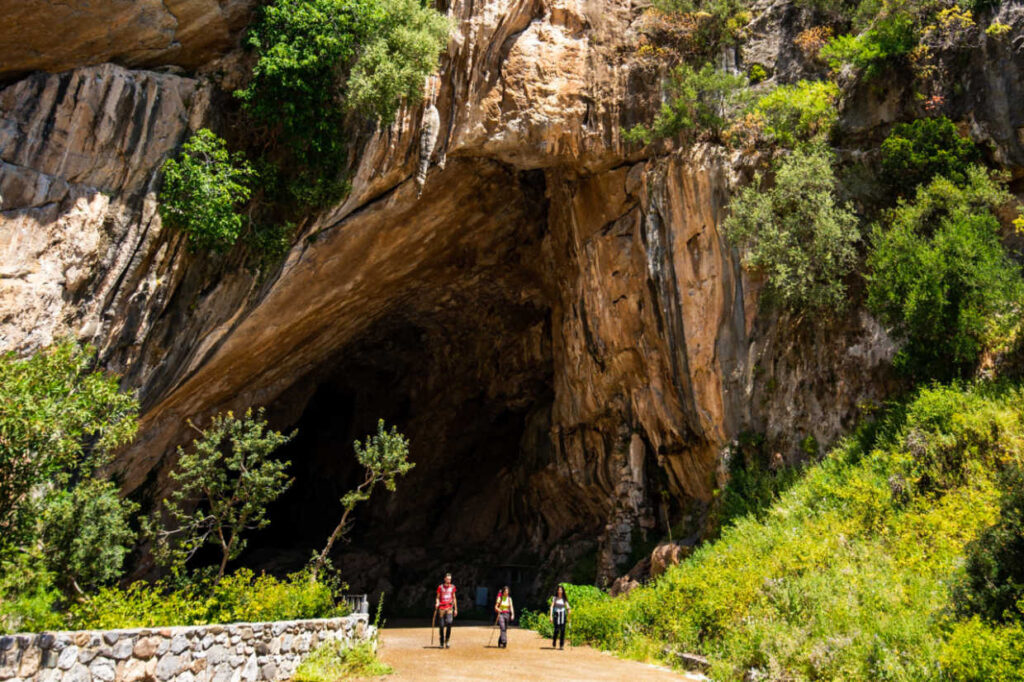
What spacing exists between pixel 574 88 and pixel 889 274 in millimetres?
9516

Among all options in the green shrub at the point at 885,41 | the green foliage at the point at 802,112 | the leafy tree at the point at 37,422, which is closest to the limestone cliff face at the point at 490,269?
the green foliage at the point at 802,112

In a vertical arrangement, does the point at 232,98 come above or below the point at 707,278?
above

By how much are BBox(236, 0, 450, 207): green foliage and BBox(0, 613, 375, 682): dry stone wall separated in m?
9.84

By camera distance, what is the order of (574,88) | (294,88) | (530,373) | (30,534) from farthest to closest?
(530,373), (574,88), (294,88), (30,534)

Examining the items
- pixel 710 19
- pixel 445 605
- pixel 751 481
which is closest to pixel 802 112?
pixel 710 19

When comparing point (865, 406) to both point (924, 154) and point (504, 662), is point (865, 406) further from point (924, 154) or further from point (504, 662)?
point (504, 662)

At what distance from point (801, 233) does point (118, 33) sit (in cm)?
1500

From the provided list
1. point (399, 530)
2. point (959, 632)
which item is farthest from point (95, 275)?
point (399, 530)

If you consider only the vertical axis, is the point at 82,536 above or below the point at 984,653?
above

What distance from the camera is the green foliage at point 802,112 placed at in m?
15.2

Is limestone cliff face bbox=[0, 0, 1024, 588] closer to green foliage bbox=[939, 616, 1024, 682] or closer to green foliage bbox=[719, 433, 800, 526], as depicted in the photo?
green foliage bbox=[719, 433, 800, 526]

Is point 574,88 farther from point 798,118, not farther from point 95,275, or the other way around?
point 95,275

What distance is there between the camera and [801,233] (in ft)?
46.2

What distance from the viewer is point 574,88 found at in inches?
696
